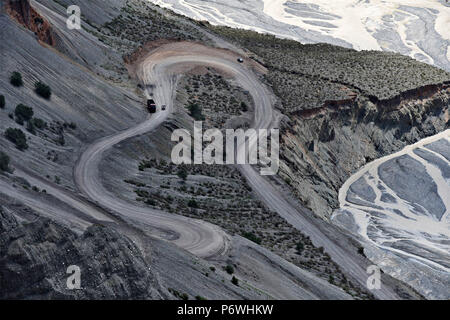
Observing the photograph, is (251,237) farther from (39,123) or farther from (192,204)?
(39,123)

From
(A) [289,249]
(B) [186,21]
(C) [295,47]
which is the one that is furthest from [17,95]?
(C) [295,47]

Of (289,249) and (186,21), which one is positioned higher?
(186,21)

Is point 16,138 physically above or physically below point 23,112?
below

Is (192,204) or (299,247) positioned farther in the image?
(192,204)

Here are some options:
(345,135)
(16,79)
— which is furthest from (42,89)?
(345,135)

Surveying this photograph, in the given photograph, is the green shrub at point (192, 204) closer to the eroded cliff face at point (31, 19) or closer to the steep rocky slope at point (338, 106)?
the steep rocky slope at point (338, 106)

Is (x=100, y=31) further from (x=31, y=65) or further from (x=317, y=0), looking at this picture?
(x=317, y=0)

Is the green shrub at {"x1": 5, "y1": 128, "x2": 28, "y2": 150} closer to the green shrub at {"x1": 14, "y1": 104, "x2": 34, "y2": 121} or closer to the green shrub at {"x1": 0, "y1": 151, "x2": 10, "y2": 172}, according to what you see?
the green shrub at {"x1": 14, "y1": 104, "x2": 34, "y2": 121}

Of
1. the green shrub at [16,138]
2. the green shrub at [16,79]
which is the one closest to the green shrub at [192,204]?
the green shrub at [16,138]
